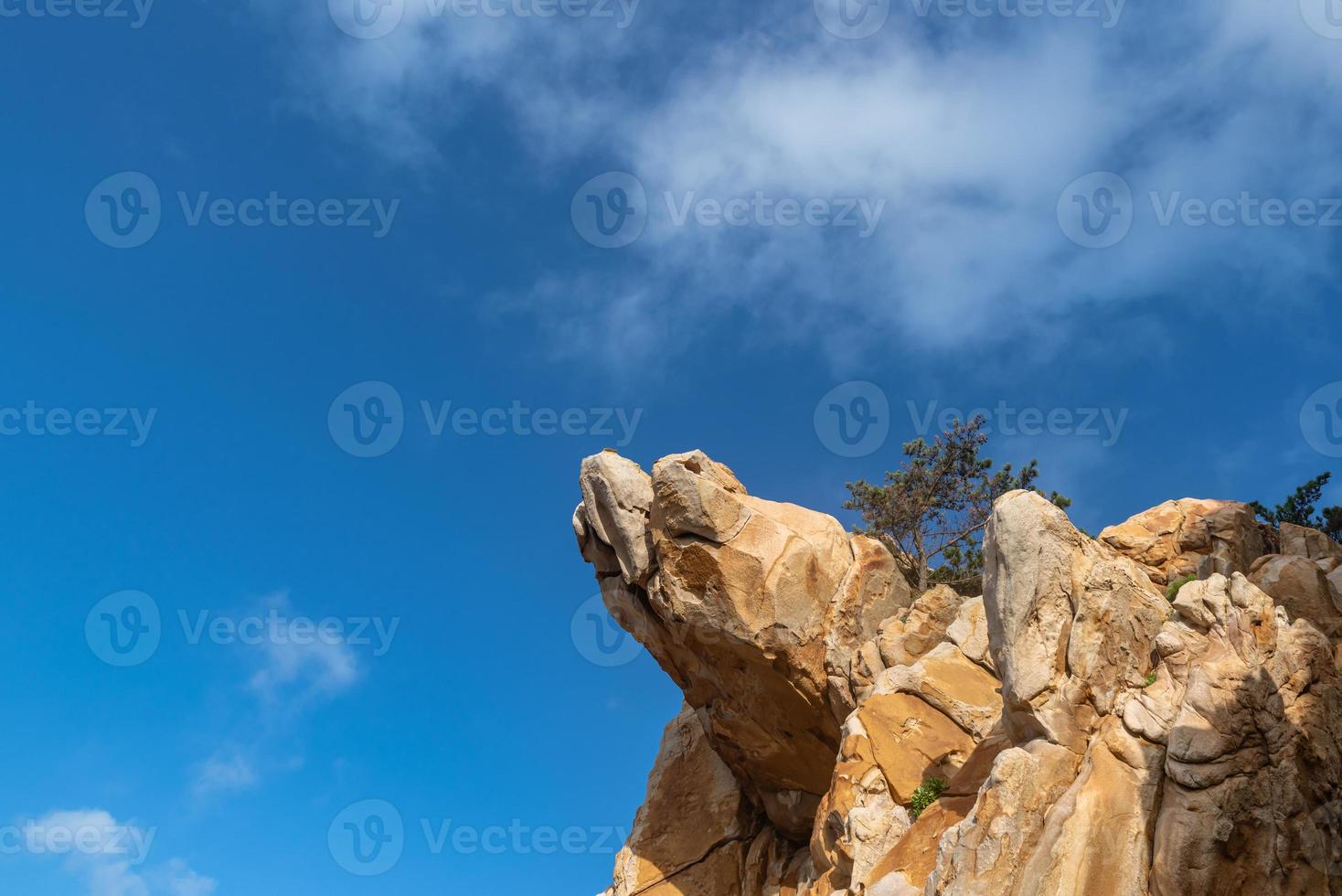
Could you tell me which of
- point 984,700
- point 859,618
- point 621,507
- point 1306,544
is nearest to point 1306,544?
point 1306,544

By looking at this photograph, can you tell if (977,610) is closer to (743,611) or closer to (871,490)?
(743,611)

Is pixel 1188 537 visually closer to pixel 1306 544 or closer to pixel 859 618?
pixel 1306 544

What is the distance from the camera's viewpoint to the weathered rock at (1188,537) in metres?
29.0

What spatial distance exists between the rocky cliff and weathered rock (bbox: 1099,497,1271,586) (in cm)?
7

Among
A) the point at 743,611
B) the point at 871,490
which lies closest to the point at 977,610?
the point at 743,611

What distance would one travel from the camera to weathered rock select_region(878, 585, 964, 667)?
26906mm

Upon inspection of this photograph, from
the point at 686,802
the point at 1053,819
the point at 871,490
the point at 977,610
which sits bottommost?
the point at 1053,819

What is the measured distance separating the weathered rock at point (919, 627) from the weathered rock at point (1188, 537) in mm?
5953

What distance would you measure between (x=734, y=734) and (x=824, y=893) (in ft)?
24.8

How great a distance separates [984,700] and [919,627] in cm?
310

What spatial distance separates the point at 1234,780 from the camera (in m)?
15.1

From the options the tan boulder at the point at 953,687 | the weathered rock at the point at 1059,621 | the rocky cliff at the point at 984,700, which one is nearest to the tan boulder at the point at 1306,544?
the rocky cliff at the point at 984,700

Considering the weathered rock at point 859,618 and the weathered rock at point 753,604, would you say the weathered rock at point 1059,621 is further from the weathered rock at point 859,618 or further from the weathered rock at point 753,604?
the weathered rock at point 753,604

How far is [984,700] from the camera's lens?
24.6 metres
